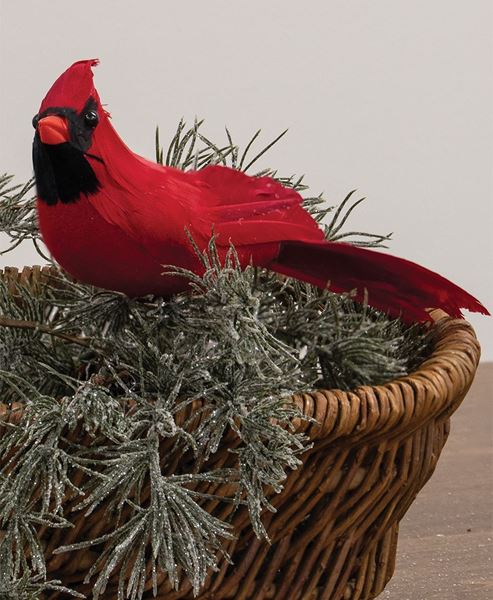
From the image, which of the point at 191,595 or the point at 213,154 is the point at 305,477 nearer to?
the point at 191,595

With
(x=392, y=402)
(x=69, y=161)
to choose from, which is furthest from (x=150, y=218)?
(x=392, y=402)

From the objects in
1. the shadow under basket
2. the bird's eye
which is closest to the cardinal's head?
the bird's eye

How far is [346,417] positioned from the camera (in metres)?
0.58

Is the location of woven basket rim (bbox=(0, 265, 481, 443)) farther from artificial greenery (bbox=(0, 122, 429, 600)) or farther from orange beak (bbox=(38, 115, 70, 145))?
orange beak (bbox=(38, 115, 70, 145))

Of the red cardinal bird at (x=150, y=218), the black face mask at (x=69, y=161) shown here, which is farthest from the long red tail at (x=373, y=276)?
the black face mask at (x=69, y=161)

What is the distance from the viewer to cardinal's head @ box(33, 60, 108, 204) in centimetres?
57

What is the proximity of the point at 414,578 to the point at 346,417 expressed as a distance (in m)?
0.24

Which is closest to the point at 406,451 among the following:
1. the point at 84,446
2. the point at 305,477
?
the point at 305,477

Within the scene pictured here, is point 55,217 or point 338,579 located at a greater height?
point 55,217

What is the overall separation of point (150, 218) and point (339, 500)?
0.60 ft

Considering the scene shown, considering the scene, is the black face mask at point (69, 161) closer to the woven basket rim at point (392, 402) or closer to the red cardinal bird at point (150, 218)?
the red cardinal bird at point (150, 218)

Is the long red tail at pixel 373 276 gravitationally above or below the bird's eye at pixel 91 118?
below

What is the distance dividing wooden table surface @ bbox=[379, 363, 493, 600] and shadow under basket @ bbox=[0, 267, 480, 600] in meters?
0.08

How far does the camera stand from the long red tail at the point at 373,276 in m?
0.65
